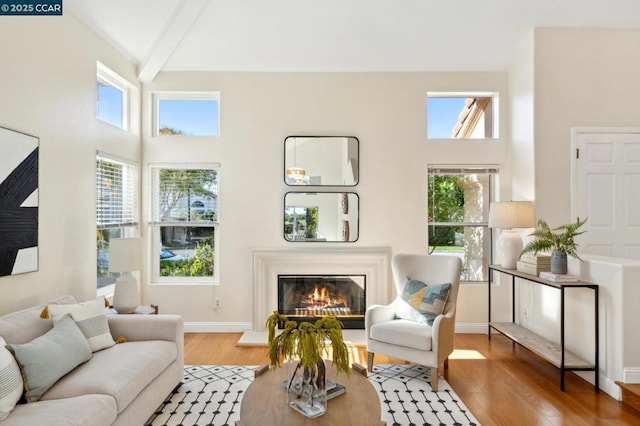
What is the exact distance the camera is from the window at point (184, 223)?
4367 mm

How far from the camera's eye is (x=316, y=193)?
4.29 m

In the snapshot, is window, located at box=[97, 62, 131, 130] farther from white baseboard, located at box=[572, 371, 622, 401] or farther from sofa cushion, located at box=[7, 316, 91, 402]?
white baseboard, located at box=[572, 371, 622, 401]

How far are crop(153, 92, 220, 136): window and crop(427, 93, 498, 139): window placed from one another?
267cm

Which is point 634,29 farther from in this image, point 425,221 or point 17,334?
point 17,334

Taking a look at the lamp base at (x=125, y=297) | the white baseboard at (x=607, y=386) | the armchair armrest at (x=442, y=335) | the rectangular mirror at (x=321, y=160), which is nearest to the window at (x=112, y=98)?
the lamp base at (x=125, y=297)

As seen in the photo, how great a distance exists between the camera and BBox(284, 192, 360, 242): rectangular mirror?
4.29m

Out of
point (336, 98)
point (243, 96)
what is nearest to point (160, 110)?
point (243, 96)

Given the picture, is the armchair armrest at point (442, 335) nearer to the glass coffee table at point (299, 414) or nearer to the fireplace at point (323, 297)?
the glass coffee table at point (299, 414)

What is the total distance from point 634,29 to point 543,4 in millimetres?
1170

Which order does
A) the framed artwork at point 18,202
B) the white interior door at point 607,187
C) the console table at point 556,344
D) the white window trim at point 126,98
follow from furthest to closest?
the white window trim at point 126,98, the white interior door at point 607,187, the console table at point 556,344, the framed artwork at point 18,202

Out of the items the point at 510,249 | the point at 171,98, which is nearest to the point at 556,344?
the point at 510,249

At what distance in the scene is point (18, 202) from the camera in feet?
8.34

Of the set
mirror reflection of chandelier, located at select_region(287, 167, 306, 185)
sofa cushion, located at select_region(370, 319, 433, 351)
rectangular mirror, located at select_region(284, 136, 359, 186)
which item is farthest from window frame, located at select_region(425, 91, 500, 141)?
sofa cushion, located at select_region(370, 319, 433, 351)

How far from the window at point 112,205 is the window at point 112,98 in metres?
0.48
